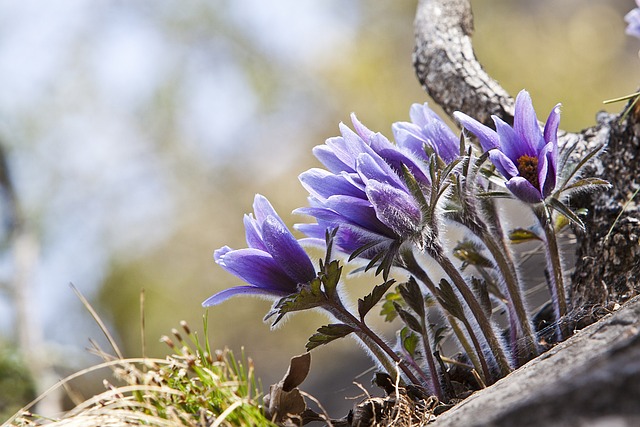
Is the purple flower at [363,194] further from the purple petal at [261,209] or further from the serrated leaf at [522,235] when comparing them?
the serrated leaf at [522,235]

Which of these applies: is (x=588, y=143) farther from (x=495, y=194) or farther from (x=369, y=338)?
(x=369, y=338)

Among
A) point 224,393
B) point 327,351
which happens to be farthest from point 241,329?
point 224,393

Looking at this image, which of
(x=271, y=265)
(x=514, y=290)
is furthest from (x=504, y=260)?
(x=271, y=265)

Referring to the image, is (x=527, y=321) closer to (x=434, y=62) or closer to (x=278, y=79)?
(x=434, y=62)

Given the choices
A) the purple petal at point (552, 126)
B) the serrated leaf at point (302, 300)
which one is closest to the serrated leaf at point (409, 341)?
the serrated leaf at point (302, 300)

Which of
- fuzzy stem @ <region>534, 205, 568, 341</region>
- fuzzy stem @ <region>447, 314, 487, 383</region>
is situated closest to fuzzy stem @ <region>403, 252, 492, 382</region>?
fuzzy stem @ <region>447, 314, 487, 383</region>

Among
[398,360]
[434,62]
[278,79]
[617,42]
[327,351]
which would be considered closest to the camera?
[398,360]
